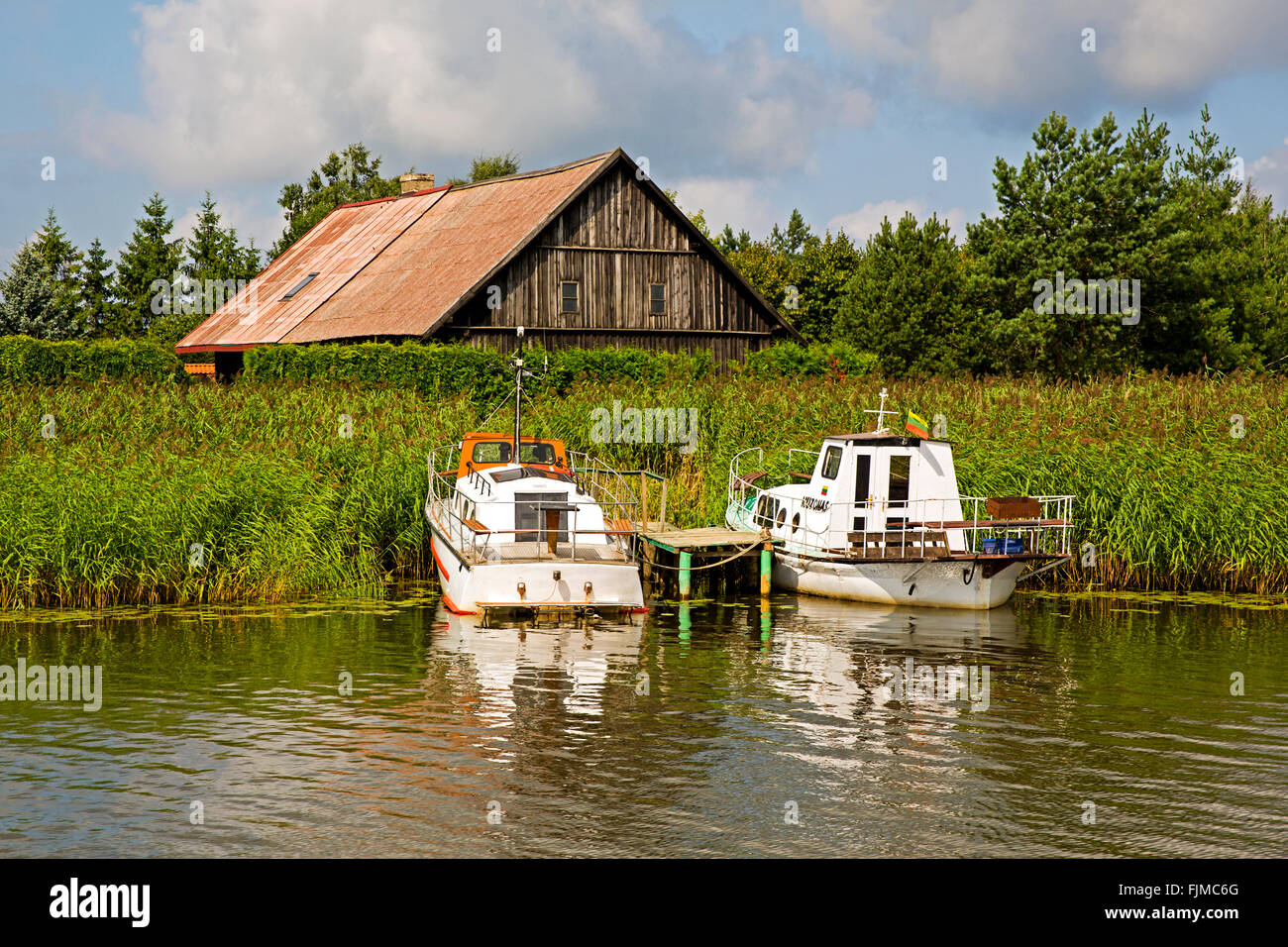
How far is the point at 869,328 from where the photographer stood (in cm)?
5106

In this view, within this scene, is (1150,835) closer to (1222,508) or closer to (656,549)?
(1222,508)

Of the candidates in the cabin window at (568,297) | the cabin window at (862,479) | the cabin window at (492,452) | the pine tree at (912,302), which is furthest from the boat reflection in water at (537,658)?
the pine tree at (912,302)

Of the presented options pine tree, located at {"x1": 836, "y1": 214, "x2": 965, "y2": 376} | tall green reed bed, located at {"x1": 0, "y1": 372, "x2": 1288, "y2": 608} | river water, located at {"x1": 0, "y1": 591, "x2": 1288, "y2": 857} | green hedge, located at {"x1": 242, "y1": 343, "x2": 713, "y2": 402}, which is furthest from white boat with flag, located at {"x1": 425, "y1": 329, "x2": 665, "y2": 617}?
pine tree, located at {"x1": 836, "y1": 214, "x2": 965, "y2": 376}

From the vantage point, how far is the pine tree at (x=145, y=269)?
70.1 metres

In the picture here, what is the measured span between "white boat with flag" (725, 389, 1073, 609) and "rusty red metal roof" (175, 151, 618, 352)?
58.5 ft

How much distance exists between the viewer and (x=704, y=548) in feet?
70.0

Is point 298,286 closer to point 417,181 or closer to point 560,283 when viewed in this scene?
point 417,181

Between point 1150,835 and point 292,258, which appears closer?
point 1150,835

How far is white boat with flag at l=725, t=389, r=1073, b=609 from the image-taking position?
1994 cm

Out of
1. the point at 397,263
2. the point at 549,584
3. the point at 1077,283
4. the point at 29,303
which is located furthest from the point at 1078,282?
the point at 29,303

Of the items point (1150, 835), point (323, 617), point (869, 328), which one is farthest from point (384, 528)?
point (869, 328)

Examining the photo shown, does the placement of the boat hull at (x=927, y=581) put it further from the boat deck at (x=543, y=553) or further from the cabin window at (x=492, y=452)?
the cabin window at (x=492, y=452)

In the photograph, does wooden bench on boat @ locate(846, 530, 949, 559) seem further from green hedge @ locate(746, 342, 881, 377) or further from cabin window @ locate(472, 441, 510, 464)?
green hedge @ locate(746, 342, 881, 377)
